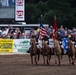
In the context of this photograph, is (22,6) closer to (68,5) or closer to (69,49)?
(68,5)

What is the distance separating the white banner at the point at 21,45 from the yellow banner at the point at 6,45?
Answer: 16.5 inches

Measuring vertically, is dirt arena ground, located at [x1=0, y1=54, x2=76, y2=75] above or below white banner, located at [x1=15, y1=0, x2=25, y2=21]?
below

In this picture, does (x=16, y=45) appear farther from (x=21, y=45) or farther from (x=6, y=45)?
(x=6, y=45)

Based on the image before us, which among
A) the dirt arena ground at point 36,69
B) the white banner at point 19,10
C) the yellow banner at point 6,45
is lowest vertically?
the yellow banner at point 6,45

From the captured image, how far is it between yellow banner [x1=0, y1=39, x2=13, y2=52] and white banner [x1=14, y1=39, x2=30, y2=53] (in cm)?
42

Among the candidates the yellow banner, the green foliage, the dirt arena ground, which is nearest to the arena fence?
the yellow banner

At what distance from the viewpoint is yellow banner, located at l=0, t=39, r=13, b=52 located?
128 feet

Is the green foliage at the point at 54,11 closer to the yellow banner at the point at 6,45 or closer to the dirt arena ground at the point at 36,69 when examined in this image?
the yellow banner at the point at 6,45

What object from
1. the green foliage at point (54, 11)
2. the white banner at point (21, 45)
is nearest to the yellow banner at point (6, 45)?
the white banner at point (21, 45)

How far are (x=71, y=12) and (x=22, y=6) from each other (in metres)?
10.3

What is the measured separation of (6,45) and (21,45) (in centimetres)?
127

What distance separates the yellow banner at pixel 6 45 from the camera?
128ft

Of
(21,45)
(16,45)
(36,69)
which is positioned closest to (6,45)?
(16,45)

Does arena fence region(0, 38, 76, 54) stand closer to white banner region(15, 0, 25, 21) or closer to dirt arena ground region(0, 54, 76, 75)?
white banner region(15, 0, 25, 21)
